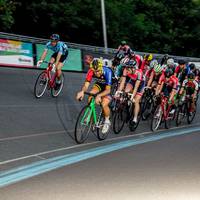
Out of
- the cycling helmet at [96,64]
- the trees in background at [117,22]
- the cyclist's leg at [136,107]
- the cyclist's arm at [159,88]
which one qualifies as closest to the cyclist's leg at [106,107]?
the cycling helmet at [96,64]

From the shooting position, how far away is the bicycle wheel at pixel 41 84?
15281 millimetres

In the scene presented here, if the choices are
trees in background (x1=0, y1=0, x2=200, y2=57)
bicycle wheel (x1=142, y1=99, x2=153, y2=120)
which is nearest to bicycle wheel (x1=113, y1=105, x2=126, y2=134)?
bicycle wheel (x1=142, y1=99, x2=153, y2=120)

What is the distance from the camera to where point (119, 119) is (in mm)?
12898

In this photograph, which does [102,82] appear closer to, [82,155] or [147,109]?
[82,155]

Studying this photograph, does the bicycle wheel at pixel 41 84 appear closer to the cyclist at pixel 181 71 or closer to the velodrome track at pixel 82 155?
the velodrome track at pixel 82 155

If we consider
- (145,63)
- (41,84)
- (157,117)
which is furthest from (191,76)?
(41,84)

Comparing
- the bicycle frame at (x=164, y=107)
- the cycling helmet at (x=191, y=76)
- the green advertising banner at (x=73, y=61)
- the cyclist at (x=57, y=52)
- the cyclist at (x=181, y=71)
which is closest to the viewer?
the bicycle frame at (x=164, y=107)

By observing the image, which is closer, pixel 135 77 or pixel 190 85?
pixel 135 77

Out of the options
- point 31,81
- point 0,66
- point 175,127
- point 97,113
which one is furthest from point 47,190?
point 0,66

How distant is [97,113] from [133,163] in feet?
8.99

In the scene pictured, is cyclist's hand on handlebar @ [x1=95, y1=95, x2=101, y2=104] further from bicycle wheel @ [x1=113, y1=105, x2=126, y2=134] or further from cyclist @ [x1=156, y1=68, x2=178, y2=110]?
cyclist @ [x1=156, y1=68, x2=178, y2=110]

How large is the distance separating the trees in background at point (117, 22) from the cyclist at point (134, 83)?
906 inches

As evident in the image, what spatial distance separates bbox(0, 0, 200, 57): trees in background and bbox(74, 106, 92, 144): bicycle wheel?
25524 millimetres

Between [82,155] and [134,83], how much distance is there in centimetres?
456
